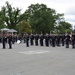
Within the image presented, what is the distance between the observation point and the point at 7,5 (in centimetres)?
9262

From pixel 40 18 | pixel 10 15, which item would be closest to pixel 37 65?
pixel 40 18

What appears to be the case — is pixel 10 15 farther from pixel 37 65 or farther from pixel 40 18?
pixel 37 65

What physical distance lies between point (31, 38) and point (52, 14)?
61614mm

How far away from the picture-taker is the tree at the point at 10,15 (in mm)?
92125

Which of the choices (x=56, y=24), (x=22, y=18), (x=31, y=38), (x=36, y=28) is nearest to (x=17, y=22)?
(x=22, y=18)

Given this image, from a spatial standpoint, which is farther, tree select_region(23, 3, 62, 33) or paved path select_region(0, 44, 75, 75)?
tree select_region(23, 3, 62, 33)

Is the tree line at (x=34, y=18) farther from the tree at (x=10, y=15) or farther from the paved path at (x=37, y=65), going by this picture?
the paved path at (x=37, y=65)

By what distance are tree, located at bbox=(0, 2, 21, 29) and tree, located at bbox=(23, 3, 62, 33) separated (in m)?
3.08

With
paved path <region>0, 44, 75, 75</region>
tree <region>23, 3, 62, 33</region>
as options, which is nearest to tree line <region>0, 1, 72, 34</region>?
tree <region>23, 3, 62, 33</region>

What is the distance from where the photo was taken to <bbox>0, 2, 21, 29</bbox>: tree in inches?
3627

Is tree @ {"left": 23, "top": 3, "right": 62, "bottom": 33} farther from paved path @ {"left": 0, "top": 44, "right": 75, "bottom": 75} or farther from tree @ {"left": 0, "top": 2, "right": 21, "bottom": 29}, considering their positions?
paved path @ {"left": 0, "top": 44, "right": 75, "bottom": 75}

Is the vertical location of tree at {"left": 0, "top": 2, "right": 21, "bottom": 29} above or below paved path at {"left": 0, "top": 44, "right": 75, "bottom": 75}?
above

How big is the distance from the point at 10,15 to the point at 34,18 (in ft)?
33.5

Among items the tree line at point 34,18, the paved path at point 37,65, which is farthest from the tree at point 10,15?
the paved path at point 37,65
